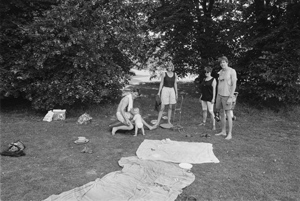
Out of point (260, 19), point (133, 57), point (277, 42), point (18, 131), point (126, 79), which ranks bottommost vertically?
point (18, 131)

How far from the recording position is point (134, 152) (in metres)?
5.47

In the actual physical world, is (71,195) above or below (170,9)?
below

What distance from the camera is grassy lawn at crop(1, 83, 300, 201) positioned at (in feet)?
12.8

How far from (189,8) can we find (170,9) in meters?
0.97

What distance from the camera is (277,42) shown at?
30.0 feet

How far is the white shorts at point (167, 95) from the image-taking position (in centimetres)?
736

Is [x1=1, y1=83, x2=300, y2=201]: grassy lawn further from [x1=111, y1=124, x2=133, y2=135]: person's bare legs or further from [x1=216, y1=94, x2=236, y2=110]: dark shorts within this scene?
[x1=216, y1=94, x2=236, y2=110]: dark shorts

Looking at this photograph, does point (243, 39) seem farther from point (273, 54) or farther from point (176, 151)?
point (176, 151)

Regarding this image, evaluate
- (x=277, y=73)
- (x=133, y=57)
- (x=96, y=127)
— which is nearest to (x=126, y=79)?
(x=133, y=57)

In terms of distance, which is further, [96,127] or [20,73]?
[20,73]

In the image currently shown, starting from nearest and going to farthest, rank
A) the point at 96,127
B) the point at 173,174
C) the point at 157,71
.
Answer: the point at 173,174
the point at 96,127
the point at 157,71

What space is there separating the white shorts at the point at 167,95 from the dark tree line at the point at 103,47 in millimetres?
2584

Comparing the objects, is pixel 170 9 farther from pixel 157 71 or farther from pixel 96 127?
pixel 96 127

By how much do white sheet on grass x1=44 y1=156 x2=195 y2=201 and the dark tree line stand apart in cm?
476
